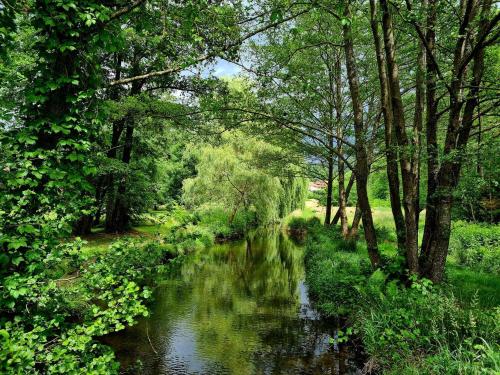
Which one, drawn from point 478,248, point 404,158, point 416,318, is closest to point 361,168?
point 404,158

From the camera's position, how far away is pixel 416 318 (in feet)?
18.9

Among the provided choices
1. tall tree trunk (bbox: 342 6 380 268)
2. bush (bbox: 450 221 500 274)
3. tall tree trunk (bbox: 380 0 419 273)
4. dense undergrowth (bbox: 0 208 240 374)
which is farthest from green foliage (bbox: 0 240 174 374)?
bush (bbox: 450 221 500 274)

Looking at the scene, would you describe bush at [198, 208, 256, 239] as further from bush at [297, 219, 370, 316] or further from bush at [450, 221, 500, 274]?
bush at [450, 221, 500, 274]

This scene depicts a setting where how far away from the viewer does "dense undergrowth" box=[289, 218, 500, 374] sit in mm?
4676

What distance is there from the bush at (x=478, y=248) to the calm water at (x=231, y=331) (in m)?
5.00

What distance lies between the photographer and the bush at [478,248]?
10949mm

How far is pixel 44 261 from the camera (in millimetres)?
3436

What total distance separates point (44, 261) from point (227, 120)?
6.22 metres

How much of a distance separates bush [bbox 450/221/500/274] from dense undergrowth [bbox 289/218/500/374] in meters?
0.13

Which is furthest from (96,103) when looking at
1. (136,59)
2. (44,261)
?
(136,59)

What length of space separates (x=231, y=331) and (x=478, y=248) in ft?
31.0

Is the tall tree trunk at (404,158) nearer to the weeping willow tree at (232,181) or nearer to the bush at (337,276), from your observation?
the bush at (337,276)

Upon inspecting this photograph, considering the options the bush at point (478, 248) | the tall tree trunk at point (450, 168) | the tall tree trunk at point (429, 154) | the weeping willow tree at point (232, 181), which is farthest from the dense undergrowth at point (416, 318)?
the weeping willow tree at point (232, 181)

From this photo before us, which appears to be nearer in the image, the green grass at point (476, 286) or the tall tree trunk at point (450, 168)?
the tall tree trunk at point (450, 168)
